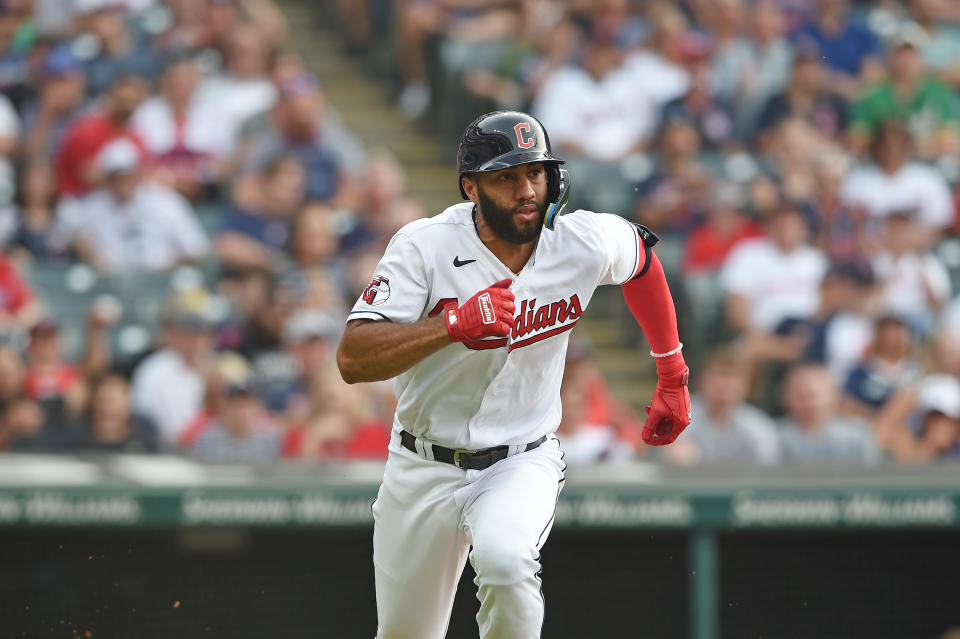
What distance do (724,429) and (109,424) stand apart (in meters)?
3.06

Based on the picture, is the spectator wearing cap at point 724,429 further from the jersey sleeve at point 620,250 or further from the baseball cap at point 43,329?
the baseball cap at point 43,329

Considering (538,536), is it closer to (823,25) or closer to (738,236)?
(738,236)

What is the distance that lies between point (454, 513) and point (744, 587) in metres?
2.23

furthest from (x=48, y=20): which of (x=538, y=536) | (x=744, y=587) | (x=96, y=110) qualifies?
(x=538, y=536)

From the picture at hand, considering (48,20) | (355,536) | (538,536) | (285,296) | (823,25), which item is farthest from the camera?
(823,25)

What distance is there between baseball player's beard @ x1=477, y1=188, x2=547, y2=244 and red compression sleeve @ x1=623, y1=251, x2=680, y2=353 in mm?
472

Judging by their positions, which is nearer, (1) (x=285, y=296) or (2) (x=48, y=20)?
(1) (x=285, y=296)

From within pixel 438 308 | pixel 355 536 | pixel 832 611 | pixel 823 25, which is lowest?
pixel 832 611

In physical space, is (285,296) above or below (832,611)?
above

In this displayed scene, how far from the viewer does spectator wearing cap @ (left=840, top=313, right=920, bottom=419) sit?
7.32m

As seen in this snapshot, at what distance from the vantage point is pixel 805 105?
30.3 ft

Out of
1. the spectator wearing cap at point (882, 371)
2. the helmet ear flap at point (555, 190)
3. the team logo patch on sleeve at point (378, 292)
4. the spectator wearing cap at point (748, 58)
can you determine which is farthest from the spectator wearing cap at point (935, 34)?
the team logo patch on sleeve at point (378, 292)

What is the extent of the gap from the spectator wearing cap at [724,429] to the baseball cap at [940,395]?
2.68 feet

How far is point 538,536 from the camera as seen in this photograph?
358cm
